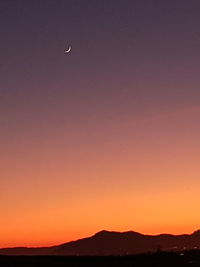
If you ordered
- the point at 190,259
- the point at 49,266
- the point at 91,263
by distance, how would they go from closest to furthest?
the point at 49,266
the point at 91,263
the point at 190,259

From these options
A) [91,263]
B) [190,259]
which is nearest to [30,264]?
[91,263]

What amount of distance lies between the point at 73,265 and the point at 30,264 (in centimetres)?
358

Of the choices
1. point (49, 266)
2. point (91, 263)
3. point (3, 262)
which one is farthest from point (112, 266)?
point (3, 262)

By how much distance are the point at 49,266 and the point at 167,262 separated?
12270mm

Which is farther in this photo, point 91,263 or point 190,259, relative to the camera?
point 190,259

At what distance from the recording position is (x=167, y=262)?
161 feet

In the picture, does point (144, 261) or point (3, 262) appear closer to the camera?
point (3, 262)

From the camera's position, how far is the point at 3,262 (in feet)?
143

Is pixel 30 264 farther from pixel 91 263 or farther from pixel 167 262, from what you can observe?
pixel 167 262

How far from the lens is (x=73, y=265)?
144 feet

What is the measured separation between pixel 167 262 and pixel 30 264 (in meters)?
13.3

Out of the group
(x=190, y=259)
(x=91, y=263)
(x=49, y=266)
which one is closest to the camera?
(x=49, y=266)

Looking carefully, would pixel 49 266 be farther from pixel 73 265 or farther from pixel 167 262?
pixel 167 262

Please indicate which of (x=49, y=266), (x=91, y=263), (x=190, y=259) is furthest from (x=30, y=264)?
(x=190, y=259)
